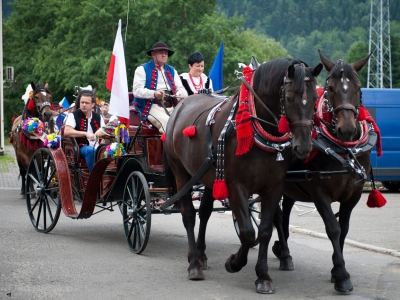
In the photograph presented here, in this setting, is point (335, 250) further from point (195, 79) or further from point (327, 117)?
point (195, 79)

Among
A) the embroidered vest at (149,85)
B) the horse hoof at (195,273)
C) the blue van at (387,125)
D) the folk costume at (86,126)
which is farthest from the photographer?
the blue van at (387,125)

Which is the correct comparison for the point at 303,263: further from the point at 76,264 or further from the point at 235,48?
the point at 235,48

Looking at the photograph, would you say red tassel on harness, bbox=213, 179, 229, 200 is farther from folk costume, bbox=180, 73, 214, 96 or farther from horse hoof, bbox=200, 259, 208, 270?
folk costume, bbox=180, 73, 214, 96

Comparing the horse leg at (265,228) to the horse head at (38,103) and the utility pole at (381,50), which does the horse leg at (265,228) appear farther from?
the utility pole at (381,50)

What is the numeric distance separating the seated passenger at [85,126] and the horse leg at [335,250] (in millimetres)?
4185

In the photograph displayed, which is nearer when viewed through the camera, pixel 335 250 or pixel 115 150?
pixel 335 250

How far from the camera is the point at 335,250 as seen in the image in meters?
6.75

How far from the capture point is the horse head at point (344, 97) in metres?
6.54

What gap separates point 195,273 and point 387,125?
10594 millimetres

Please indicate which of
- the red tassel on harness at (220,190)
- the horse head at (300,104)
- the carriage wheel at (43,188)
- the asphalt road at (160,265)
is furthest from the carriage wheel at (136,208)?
the horse head at (300,104)

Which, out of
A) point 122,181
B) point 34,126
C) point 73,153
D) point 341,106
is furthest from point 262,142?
point 34,126

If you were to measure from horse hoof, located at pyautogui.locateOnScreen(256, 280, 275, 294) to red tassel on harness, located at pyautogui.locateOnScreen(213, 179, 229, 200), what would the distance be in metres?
0.83

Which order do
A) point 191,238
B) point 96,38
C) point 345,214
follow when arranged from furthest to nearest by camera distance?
point 96,38
point 191,238
point 345,214

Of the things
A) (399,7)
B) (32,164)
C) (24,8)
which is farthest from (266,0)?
(32,164)
